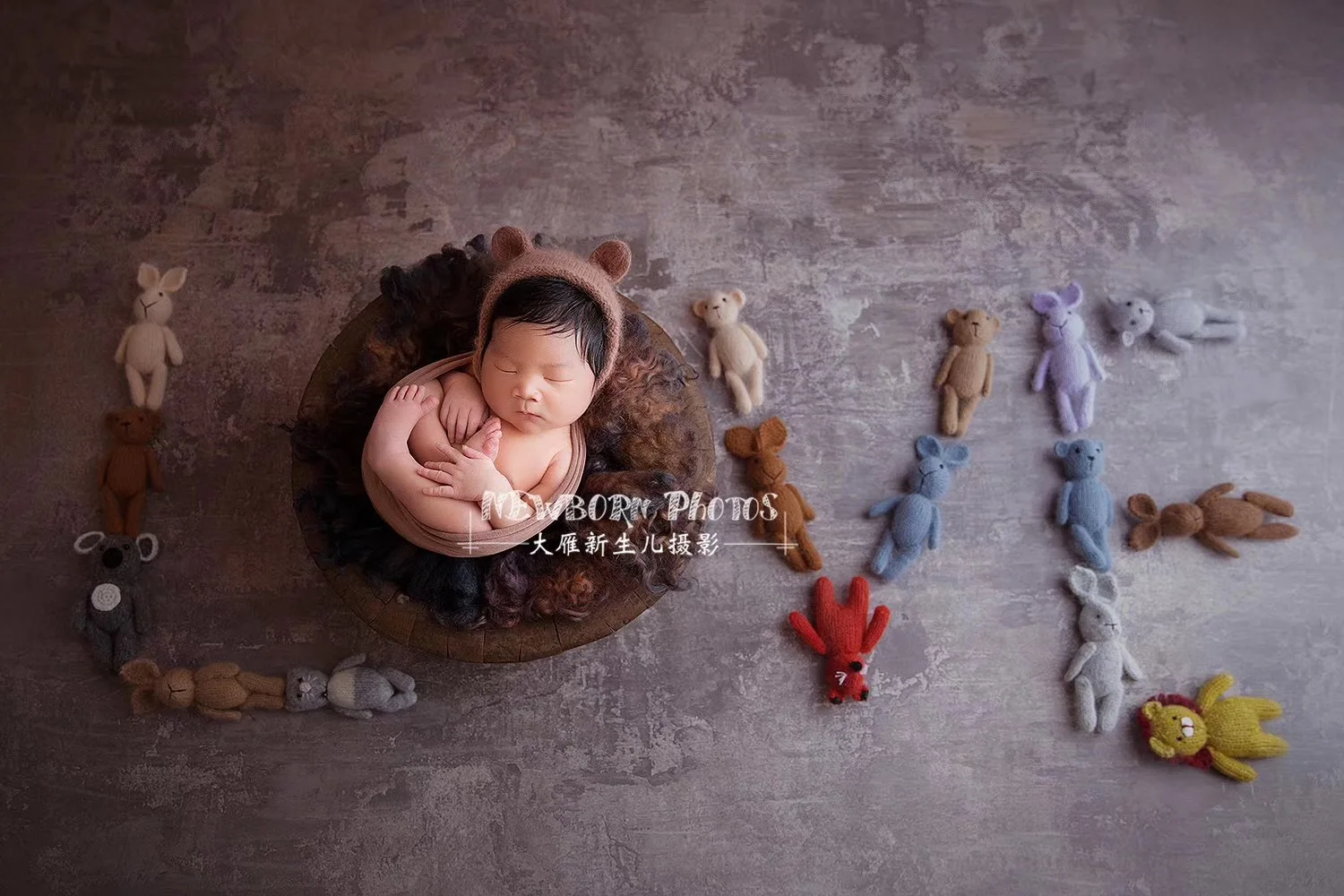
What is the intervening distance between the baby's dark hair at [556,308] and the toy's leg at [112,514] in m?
1.07

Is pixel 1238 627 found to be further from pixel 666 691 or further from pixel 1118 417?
pixel 666 691

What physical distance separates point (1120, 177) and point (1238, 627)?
1.07m

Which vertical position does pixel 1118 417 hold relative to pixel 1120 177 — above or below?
below

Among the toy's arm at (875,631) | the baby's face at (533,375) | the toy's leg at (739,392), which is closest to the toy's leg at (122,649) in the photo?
the baby's face at (533,375)

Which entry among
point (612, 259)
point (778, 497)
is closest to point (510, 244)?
point (612, 259)

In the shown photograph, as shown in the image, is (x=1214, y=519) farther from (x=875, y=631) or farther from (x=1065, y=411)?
(x=875, y=631)

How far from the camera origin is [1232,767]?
1945 millimetres

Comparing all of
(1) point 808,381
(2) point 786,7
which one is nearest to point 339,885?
(1) point 808,381

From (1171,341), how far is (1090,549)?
0.52 m

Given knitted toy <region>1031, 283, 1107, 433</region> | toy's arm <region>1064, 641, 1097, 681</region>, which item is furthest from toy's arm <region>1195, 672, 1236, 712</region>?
knitted toy <region>1031, 283, 1107, 433</region>

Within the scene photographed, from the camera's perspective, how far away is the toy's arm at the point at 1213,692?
77.9 inches

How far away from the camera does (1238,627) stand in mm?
2059

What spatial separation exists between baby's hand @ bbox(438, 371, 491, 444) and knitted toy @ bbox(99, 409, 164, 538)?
859 mm

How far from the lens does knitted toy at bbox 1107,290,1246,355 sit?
212cm
